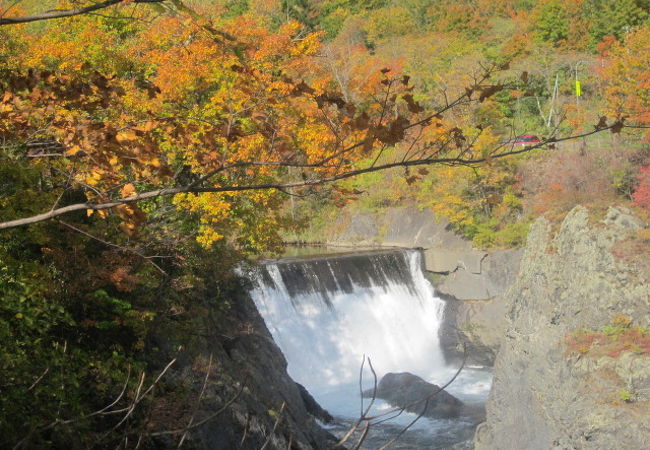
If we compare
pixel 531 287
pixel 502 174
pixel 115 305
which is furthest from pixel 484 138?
pixel 115 305

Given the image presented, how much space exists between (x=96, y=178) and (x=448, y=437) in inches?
513

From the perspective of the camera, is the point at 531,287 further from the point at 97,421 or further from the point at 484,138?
the point at 97,421

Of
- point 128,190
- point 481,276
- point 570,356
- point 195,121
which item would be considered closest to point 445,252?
point 481,276

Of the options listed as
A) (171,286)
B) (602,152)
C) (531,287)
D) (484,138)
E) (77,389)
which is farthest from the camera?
(484,138)

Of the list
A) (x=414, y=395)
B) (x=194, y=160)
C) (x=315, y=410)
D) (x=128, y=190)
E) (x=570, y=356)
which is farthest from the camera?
(x=414, y=395)

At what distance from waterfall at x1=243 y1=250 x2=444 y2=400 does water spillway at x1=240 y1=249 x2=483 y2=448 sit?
3 centimetres

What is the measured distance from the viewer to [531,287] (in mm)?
15898

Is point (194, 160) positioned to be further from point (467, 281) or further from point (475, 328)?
point (467, 281)

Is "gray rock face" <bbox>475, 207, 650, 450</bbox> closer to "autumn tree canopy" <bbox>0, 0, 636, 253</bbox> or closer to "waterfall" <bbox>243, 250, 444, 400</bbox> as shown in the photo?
"autumn tree canopy" <bbox>0, 0, 636, 253</bbox>

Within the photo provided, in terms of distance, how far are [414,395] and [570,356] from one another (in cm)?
430

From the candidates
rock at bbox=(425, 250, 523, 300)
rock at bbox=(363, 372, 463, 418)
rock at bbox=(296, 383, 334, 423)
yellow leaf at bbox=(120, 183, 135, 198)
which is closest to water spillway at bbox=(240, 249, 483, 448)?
rock at bbox=(363, 372, 463, 418)

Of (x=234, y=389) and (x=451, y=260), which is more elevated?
(x=234, y=389)

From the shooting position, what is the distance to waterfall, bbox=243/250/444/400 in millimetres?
18406

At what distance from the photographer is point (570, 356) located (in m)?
13.1
